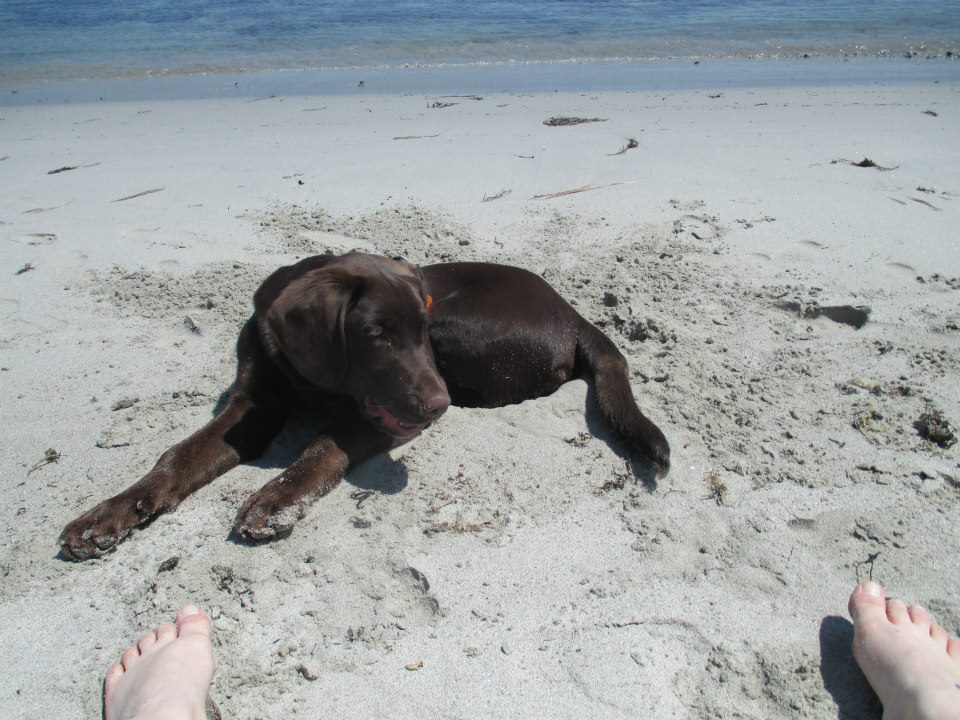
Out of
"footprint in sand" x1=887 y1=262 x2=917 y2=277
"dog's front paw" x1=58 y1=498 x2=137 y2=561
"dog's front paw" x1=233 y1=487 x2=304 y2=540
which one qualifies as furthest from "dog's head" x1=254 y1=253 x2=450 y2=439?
"footprint in sand" x1=887 y1=262 x2=917 y2=277

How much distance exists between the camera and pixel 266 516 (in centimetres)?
237

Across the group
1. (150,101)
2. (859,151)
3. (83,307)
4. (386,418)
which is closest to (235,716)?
(386,418)

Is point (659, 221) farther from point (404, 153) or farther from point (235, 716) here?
point (235, 716)

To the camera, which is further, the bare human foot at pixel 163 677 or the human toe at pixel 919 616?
the human toe at pixel 919 616

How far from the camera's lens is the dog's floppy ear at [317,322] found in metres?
2.68

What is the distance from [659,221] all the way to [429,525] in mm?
3177

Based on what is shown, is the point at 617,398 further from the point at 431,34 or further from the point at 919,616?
the point at 431,34

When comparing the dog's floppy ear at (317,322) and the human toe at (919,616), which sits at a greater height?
the dog's floppy ear at (317,322)

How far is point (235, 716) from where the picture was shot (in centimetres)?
179

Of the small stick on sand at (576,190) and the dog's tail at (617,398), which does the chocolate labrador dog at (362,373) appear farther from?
the small stick on sand at (576,190)

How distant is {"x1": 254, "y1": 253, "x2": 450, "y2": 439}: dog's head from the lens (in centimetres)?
268

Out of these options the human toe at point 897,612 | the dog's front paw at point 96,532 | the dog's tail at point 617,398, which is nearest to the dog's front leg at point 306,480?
the dog's front paw at point 96,532

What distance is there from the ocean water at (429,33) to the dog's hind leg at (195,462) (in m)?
11.3

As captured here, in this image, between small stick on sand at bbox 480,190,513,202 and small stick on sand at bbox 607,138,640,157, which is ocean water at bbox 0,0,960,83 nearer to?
small stick on sand at bbox 607,138,640,157
